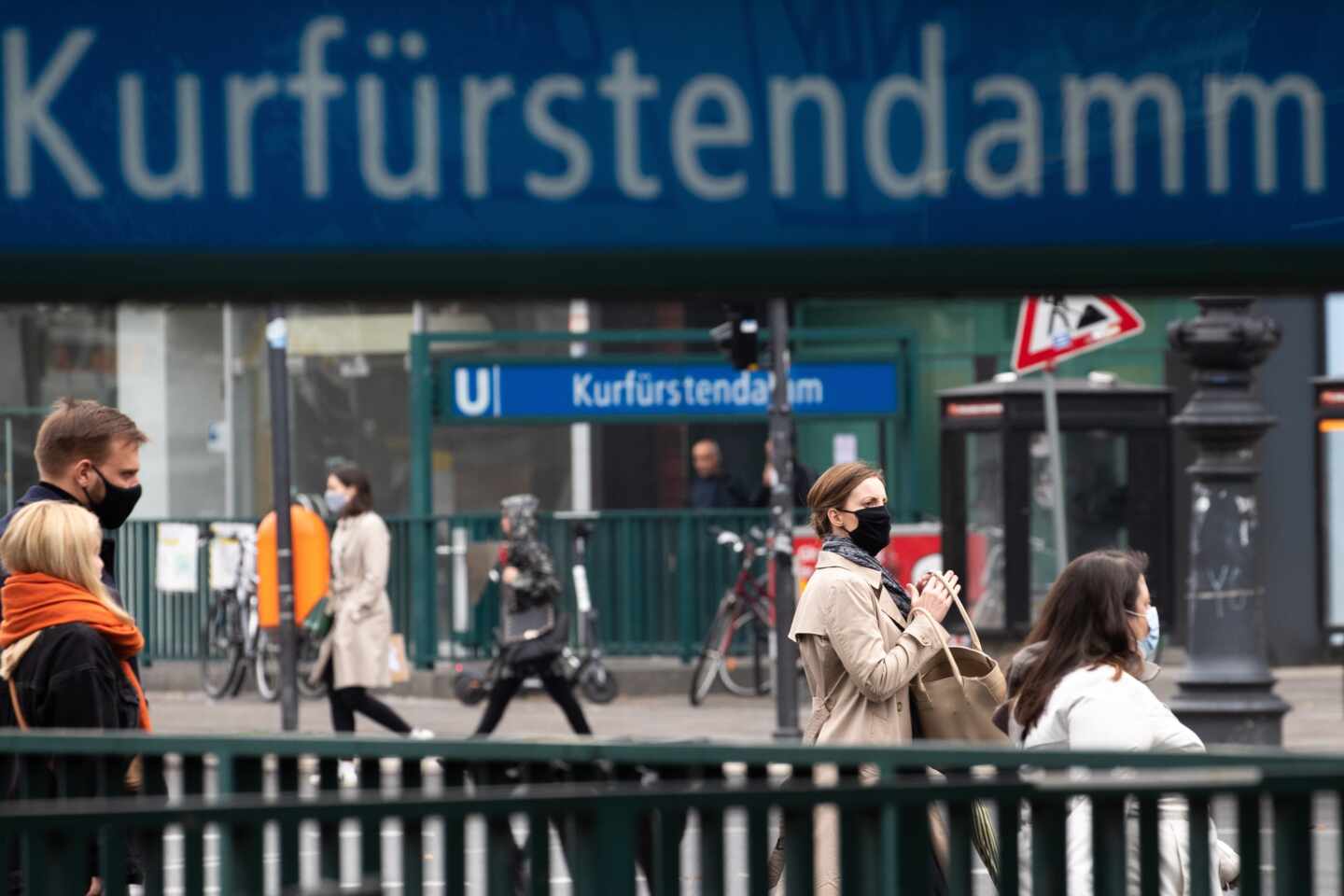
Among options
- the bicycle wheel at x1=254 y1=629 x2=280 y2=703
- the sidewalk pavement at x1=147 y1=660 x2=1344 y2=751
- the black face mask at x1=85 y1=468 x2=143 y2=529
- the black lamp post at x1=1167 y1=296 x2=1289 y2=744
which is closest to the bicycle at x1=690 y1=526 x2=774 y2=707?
the sidewalk pavement at x1=147 y1=660 x2=1344 y2=751

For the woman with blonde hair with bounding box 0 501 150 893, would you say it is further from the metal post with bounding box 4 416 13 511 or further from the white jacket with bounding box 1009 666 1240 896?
the metal post with bounding box 4 416 13 511

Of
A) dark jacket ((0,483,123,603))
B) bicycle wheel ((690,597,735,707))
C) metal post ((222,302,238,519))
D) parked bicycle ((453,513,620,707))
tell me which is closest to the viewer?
dark jacket ((0,483,123,603))

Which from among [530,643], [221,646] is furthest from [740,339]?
[221,646]

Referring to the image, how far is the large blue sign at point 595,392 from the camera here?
56.1 feet

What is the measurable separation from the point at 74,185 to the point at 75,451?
2.71 meters

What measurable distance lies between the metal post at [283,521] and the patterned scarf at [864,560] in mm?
7826

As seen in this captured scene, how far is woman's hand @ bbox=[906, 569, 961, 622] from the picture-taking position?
568 cm

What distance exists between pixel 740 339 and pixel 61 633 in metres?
8.65

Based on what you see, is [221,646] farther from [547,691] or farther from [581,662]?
[547,691]

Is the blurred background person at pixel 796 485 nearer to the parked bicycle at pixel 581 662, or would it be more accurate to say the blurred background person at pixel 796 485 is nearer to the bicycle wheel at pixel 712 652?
the bicycle wheel at pixel 712 652

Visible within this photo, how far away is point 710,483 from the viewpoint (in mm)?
17250

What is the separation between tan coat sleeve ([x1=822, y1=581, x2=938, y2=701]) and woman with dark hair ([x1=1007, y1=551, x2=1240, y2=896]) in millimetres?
262

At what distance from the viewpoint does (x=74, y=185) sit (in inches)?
103

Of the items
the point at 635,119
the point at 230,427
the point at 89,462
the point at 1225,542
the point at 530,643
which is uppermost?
the point at 230,427
